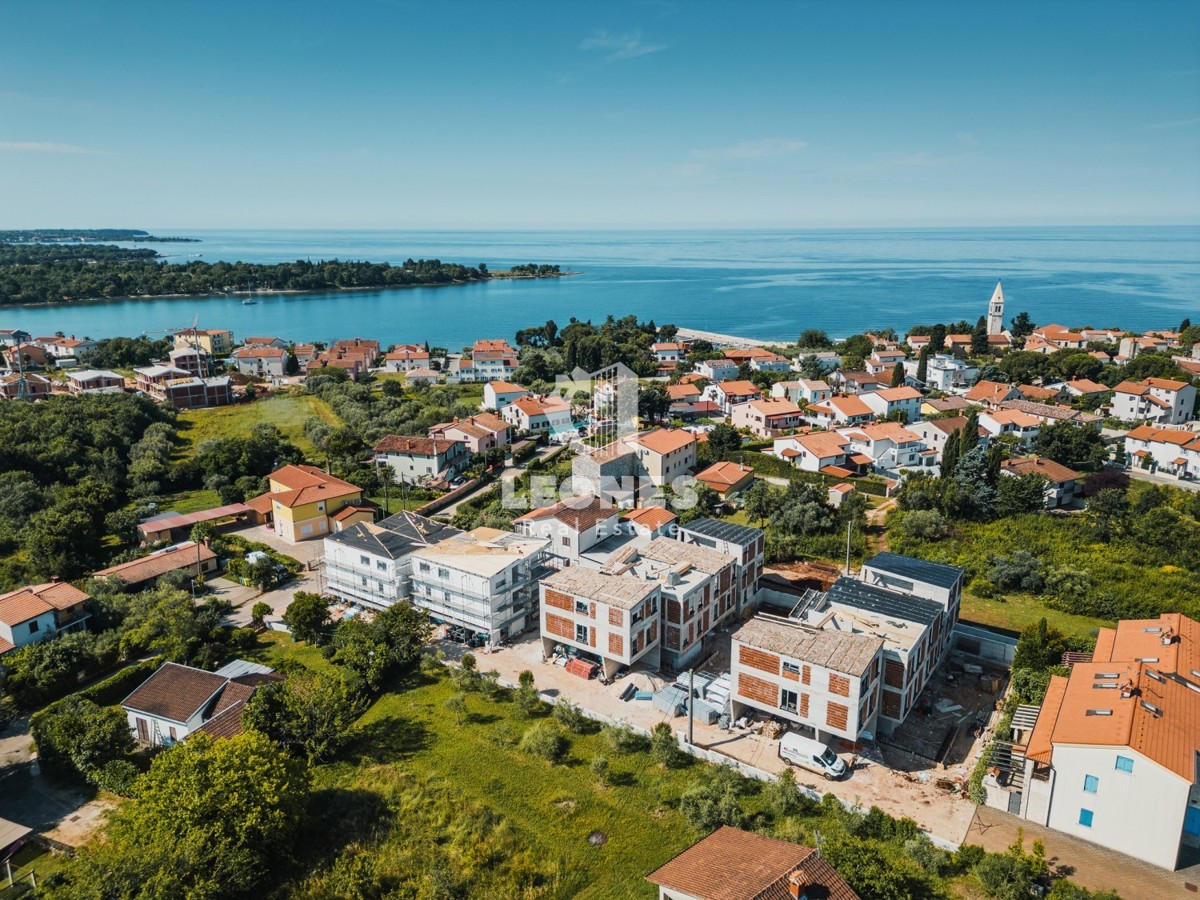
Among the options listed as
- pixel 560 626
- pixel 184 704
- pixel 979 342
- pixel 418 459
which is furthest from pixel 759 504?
pixel 979 342

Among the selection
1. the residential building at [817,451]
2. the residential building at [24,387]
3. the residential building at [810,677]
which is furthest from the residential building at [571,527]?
the residential building at [24,387]

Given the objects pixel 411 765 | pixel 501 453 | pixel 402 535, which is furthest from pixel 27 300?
pixel 411 765

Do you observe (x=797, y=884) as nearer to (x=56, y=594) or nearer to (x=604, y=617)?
(x=604, y=617)

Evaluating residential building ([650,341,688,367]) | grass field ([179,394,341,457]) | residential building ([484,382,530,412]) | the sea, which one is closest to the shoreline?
the sea

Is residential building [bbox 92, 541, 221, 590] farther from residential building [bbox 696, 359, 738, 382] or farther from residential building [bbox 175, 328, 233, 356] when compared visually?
residential building [bbox 175, 328, 233, 356]

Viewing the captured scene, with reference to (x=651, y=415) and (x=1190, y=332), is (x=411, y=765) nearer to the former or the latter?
(x=651, y=415)

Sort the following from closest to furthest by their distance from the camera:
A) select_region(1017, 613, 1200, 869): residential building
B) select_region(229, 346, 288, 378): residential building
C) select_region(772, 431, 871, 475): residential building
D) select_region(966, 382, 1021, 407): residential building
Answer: select_region(1017, 613, 1200, 869): residential building, select_region(772, 431, 871, 475): residential building, select_region(966, 382, 1021, 407): residential building, select_region(229, 346, 288, 378): residential building
